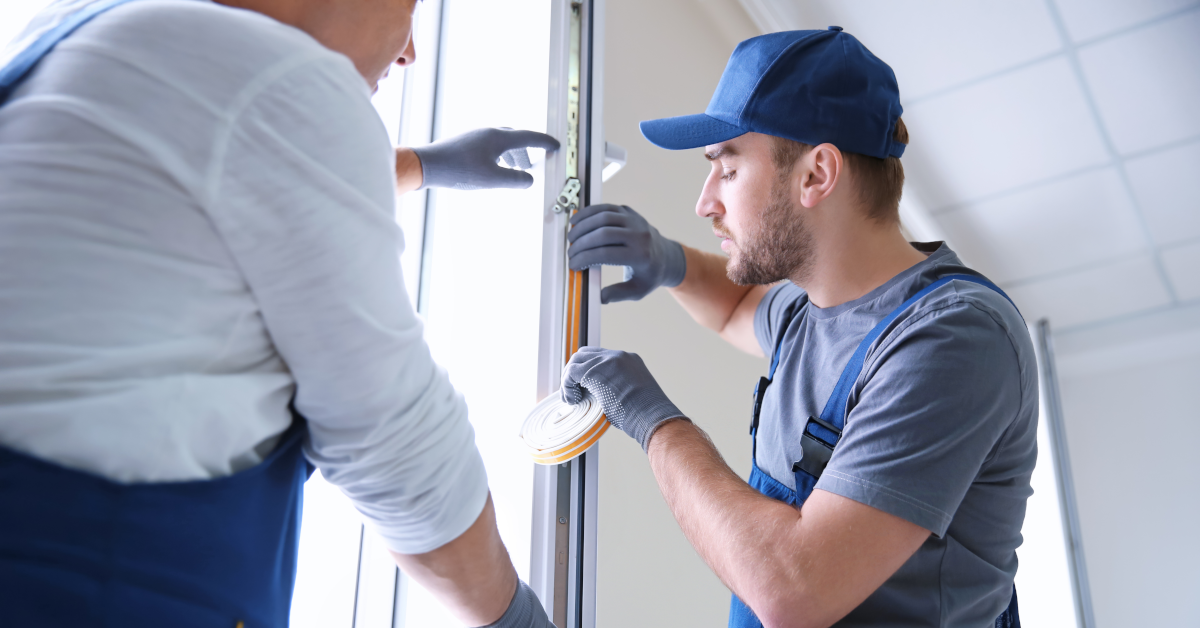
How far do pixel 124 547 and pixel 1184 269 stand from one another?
4425 mm

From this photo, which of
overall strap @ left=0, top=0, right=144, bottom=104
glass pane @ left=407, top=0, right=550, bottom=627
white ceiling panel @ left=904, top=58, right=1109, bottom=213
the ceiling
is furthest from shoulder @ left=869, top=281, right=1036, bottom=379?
white ceiling panel @ left=904, top=58, right=1109, bottom=213

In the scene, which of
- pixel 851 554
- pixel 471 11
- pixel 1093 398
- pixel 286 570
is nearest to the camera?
pixel 286 570

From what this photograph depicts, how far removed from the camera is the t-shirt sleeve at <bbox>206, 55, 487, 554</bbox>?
1.70ft

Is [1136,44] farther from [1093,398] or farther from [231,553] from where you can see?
[231,553]

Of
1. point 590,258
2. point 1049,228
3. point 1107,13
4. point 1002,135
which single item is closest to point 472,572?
point 590,258

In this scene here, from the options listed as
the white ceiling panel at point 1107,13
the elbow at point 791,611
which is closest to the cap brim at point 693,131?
the elbow at point 791,611

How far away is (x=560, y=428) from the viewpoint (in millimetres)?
1004

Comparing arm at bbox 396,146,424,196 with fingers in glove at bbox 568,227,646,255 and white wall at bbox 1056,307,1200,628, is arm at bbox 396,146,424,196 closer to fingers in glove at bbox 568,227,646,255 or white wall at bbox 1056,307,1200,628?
fingers in glove at bbox 568,227,646,255

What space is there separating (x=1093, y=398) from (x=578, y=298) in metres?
4.24

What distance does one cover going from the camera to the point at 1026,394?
1.00 metres

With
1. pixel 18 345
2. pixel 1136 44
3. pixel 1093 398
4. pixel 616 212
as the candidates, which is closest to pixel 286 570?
pixel 18 345

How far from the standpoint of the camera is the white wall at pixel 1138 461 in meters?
3.70

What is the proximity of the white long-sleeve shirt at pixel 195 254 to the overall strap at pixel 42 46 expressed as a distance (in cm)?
1

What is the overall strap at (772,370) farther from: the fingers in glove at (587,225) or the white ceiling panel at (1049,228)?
the white ceiling panel at (1049,228)
